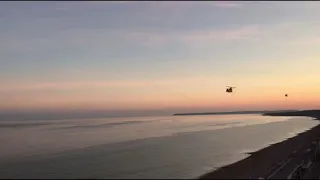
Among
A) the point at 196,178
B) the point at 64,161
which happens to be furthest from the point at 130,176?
the point at 64,161

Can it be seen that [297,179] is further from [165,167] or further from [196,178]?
[165,167]

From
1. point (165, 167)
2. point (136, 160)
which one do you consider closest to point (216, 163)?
point (165, 167)

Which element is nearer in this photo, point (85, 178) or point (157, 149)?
point (85, 178)

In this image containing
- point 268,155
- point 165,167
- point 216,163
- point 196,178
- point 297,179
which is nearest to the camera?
point 297,179

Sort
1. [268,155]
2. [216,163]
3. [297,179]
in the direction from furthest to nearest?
1. [268,155]
2. [216,163]
3. [297,179]

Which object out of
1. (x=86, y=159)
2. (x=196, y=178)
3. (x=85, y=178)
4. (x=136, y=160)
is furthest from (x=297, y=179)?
(x=86, y=159)

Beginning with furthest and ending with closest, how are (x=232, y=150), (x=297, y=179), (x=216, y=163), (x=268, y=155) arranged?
1. (x=232, y=150)
2. (x=268, y=155)
3. (x=216, y=163)
4. (x=297, y=179)

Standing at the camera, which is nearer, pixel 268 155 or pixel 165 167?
pixel 165 167

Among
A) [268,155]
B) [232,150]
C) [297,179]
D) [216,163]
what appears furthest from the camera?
[232,150]

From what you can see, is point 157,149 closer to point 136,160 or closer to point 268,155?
point 136,160
